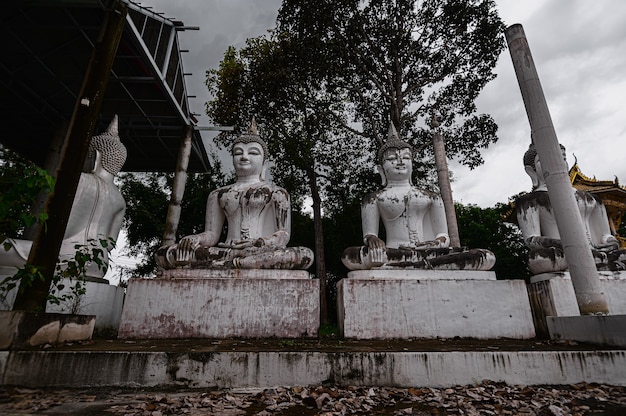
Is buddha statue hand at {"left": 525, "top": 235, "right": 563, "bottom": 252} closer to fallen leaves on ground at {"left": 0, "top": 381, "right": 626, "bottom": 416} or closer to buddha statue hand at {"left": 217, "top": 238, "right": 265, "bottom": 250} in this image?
fallen leaves on ground at {"left": 0, "top": 381, "right": 626, "bottom": 416}

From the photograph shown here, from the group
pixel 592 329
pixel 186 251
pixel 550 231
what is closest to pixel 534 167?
pixel 550 231

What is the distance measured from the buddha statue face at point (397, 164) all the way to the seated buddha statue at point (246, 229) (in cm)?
170

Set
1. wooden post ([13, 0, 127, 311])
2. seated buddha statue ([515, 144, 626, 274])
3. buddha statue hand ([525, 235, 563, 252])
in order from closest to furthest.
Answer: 1. wooden post ([13, 0, 127, 311])
2. seated buddha statue ([515, 144, 626, 274])
3. buddha statue hand ([525, 235, 563, 252])

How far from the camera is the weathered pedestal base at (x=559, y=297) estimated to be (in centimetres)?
431

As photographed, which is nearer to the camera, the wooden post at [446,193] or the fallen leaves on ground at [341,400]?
the fallen leaves on ground at [341,400]

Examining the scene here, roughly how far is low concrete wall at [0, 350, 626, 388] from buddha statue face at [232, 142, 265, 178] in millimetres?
3210

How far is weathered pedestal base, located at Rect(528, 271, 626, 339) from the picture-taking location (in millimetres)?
4312

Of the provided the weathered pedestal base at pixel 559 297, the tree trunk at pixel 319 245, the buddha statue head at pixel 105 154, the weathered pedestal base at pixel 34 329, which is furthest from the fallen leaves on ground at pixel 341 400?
the tree trunk at pixel 319 245

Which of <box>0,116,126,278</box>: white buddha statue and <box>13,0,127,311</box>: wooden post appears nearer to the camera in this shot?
<box>13,0,127,311</box>: wooden post

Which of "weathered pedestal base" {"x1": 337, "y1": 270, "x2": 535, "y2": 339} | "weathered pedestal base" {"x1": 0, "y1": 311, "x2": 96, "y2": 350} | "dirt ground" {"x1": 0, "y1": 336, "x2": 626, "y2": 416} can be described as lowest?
"dirt ground" {"x1": 0, "y1": 336, "x2": 626, "y2": 416}

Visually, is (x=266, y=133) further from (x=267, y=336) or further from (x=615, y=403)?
(x=615, y=403)

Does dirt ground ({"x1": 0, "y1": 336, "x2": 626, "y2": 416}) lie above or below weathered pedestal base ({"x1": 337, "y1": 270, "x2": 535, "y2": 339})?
below

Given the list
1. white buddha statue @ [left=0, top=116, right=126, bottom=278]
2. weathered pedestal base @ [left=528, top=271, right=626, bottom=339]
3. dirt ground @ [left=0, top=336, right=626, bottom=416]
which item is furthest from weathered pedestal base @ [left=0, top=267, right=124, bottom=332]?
weathered pedestal base @ [left=528, top=271, right=626, bottom=339]

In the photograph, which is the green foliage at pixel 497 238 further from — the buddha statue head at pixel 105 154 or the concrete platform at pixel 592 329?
the buddha statue head at pixel 105 154
